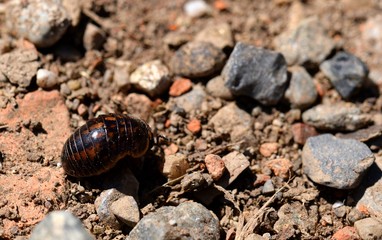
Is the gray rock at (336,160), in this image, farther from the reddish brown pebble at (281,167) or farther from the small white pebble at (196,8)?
the small white pebble at (196,8)

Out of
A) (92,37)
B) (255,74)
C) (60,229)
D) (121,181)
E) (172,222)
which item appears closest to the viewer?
(60,229)

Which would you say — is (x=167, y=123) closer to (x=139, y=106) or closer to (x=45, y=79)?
(x=139, y=106)

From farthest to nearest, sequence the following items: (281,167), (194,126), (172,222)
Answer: (194,126)
(281,167)
(172,222)

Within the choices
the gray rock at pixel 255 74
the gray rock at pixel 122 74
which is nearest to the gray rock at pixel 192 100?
the gray rock at pixel 255 74

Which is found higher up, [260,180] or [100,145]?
[100,145]

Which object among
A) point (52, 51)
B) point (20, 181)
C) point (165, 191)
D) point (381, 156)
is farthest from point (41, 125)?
point (381, 156)

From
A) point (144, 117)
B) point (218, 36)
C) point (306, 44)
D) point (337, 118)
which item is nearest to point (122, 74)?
point (144, 117)

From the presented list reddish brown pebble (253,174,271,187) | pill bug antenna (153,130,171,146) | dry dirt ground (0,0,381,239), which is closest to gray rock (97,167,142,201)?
dry dirt ground (0,0,381,239)

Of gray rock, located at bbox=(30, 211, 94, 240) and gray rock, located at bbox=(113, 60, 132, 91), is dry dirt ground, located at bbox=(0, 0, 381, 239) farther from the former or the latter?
gray rock, located at bbox=(30, 211, 94, 240)
